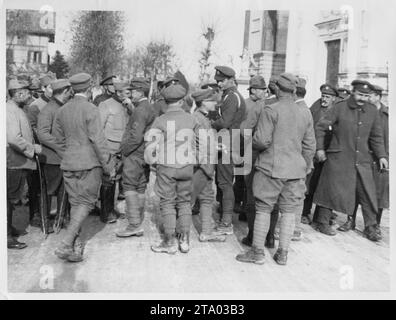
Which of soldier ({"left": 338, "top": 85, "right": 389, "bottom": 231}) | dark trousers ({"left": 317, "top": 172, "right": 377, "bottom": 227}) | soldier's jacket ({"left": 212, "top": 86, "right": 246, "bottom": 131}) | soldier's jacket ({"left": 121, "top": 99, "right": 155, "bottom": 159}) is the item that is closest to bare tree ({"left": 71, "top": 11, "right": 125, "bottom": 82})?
soldier's jacket ({"left": 121, "top": 99, "right": 155, "bottom": 159})

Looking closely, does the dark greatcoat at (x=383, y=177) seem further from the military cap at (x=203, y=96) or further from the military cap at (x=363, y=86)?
the military cap at (x=203, y=96)

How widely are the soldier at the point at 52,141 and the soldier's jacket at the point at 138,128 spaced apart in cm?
79

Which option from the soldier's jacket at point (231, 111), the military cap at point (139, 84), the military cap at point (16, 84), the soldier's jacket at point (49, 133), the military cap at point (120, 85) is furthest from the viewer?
the military cap at point (120, 85)

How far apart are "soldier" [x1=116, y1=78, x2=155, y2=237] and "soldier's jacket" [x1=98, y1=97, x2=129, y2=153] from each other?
0.59 metres

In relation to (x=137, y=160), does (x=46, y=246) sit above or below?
below

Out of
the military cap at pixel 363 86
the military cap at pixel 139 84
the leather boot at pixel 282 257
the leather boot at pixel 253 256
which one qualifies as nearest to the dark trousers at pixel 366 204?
the military cap at pixel 363 86

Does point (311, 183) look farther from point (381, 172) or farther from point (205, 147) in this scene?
point (205, 147)

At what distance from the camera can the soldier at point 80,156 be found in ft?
16.7

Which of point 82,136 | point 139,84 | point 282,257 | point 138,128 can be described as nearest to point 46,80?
point 139,84

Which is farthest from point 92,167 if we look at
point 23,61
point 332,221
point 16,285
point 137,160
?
point 23,61

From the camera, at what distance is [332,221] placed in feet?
22.4

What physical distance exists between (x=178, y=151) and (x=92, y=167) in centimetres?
94
